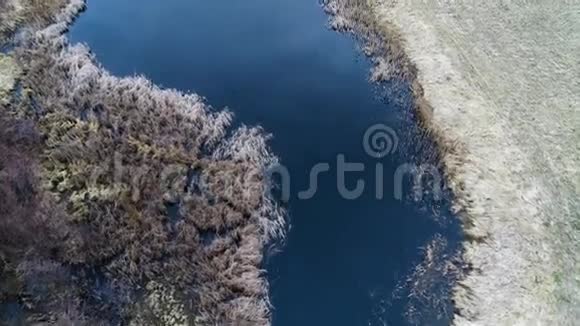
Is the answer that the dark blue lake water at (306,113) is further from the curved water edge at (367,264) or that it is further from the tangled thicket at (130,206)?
the tangled thicket at (130,206)

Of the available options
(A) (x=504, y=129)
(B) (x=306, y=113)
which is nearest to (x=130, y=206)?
(B) (x=306, y=113)

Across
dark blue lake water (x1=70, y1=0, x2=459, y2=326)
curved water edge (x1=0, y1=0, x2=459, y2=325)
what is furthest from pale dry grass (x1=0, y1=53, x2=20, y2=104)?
curved water edge (x1=0, y1=0, x2=459, y2=325)

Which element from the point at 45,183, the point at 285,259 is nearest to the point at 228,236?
the point at 285,259

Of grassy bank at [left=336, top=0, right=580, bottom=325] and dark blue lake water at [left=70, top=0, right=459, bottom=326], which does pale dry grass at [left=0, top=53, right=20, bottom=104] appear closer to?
dark blue lake water at [left=70, top=0, right=459, bottom=326]

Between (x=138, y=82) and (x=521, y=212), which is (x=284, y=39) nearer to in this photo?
(x=138, y=82)

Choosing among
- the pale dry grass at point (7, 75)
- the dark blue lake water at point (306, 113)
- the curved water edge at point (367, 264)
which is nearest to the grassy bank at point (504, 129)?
the curved water edge at point (367, 264)

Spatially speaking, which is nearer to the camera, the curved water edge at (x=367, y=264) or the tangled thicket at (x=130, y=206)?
the curved water edge at (x=367, y=264)

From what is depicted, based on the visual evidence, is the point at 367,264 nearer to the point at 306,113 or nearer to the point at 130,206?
the point at 306,113
